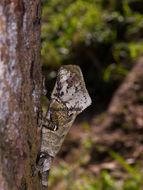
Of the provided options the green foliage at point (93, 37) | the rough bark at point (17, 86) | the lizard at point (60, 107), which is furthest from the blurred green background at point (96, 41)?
the rough bark at point (17, 86)

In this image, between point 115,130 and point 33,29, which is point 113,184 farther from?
point 33,29

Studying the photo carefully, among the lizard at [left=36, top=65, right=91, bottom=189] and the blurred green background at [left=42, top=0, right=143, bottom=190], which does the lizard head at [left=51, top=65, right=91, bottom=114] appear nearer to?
Answer: the lizard at [left=36, top=65, right=91, bottom=189]

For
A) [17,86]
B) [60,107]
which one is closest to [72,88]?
[60,107]

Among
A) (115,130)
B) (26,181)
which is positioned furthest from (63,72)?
(115,130)

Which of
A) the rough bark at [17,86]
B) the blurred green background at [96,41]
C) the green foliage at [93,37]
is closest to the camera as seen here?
the rough bark at [17,86]

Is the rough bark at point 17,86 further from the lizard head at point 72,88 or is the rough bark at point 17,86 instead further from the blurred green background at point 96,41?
the blurred green background at point 96,41
